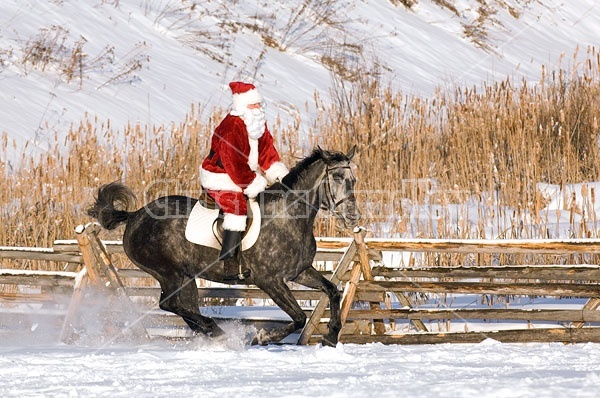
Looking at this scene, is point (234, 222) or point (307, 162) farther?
point (307, 162)

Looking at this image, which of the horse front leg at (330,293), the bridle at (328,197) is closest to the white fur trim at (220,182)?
the bridle at (328,197)

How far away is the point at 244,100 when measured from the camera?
7.39 meters

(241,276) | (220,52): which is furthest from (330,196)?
(220,52)

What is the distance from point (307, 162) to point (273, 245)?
0.70 m

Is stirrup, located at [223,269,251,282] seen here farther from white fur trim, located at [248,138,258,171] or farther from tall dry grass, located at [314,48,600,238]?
tall dry grass, located at [314,48,600,238]

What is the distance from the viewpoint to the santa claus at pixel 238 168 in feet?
23.7

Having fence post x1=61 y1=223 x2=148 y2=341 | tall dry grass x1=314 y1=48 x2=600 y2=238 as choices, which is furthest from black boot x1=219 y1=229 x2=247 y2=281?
tall dry grass x1=314 y1=48 x2=600 y2=238

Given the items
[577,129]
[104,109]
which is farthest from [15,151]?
[577,129]

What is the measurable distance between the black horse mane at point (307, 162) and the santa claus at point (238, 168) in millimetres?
101

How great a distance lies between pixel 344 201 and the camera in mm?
7094

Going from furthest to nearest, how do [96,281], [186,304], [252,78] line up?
[252,78]
[96,281]
[186,304]

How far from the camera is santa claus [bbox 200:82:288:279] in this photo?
7.23 metres

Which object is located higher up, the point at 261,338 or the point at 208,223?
the point at 208,223

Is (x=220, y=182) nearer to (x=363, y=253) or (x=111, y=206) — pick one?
(x=111, y=206)
